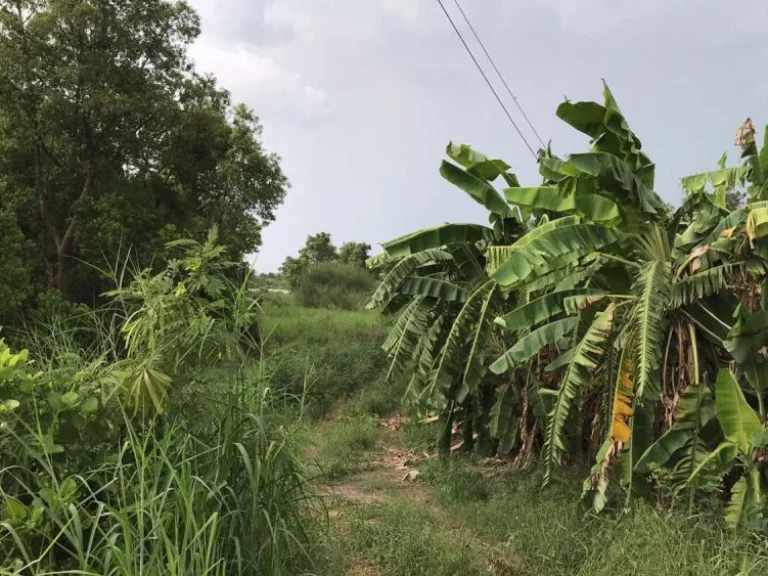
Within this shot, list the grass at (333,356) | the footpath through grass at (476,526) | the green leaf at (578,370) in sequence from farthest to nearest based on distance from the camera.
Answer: the grass at (333,356)
the green leaf at (578,370)
the footpath through grass at (476,526)

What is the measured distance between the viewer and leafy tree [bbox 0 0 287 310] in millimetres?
13516

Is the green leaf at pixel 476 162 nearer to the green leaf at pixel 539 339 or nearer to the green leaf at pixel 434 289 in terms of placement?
the green leaf at pixel 434 289

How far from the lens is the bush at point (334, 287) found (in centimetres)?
2461

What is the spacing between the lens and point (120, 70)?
46.9 ft

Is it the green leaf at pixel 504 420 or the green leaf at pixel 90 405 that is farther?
the green leaf at pixel 504 420

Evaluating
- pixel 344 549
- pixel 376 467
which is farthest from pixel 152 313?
pixel 376 467

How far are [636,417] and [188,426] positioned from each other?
12.2 feet

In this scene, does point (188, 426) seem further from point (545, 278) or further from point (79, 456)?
point (545, 278)

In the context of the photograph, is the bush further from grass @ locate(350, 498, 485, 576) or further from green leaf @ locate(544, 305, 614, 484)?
grass @ locate(350, 498, 485, 576)

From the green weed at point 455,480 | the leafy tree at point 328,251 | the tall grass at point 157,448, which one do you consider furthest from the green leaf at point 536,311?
the leafy tree at point 328,251

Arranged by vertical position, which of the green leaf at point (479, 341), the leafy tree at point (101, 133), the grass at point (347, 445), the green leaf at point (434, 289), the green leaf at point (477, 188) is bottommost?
the grass at point (347, 445)

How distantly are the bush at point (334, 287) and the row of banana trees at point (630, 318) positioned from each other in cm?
1634

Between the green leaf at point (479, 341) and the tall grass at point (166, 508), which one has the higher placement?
the green leaf at point (479, 341)

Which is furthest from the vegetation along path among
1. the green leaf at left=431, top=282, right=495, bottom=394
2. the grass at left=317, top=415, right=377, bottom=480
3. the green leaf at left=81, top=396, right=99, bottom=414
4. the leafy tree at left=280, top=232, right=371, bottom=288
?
the leafy tree at left=280, top=232, right=371, bottom=288
